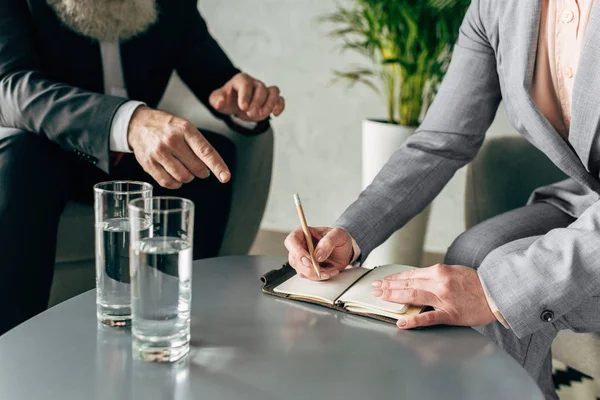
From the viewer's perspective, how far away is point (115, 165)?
1.55 m

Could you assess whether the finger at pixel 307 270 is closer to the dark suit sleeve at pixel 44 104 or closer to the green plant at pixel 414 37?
the dark suit sleeve at pixel 44 104

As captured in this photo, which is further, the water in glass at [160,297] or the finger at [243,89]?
the finger at [243,89]

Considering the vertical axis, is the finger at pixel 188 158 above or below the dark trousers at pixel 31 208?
above

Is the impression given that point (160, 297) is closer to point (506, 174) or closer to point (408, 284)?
point (408, 284)

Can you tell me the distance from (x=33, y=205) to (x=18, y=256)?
0.11 m

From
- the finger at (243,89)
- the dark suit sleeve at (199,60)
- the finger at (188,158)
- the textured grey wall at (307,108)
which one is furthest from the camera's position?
the textured grey wall at (307,108)

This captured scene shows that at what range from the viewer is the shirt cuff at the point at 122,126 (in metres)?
1.44

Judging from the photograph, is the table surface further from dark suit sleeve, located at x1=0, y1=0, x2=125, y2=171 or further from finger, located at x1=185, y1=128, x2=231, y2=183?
dark suit sleeve, located at x1=0, y1=0, x2=125, y2=171

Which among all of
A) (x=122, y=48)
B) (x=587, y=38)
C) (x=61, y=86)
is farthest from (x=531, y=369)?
(x=122, y=48)

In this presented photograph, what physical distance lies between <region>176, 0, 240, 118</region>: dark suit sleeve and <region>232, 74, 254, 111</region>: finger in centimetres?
11

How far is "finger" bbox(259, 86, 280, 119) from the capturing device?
5.58 feet

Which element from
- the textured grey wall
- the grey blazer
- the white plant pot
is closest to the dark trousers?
the grey blazer

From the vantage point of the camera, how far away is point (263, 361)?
0.83 meters

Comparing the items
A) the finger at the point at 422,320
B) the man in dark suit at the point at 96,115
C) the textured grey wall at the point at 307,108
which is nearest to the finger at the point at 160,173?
the man in dark suit at the point at 96,115
